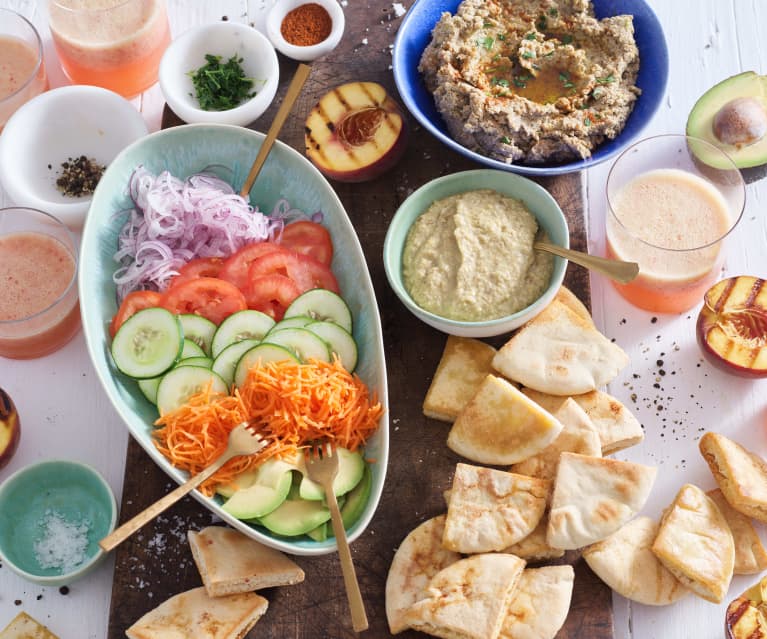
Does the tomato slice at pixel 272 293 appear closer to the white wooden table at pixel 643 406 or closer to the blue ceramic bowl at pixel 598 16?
the white wooden table at pixel 643 406

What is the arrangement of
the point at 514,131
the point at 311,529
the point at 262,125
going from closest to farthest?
the point at 311,529 < the point at 514,131 < the point at 262,125

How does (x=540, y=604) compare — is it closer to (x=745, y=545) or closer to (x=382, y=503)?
(x=382, y=503)

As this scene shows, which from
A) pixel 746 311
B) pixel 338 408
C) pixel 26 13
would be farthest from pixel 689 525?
pixel 26 13

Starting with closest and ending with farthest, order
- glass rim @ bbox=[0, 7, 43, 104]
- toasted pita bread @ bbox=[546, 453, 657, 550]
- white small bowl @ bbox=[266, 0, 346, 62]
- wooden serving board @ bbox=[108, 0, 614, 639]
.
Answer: toasted pita bread @ bbox=[546, 453, 657, 550] → wooden serving board @ bbox=[108, 0, 614, 639] → glass rim @ bbox=[0, 7, 43, 104] → white small bowl @ bbox=[266, 0, 346, 62]

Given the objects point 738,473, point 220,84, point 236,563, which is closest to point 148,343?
point 236,563

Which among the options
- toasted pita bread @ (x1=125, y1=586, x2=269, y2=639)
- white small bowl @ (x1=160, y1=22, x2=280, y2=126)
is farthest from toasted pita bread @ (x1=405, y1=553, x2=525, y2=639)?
white small bowl @ (x1=160, y1=22, x2=280, y2=126)

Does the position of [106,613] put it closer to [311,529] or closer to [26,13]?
[311,529]

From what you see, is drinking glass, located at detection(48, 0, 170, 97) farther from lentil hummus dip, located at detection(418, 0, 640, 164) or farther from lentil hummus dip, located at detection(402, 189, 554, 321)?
lentil hummus dip, located at detection(402, 189, 554, 321)
